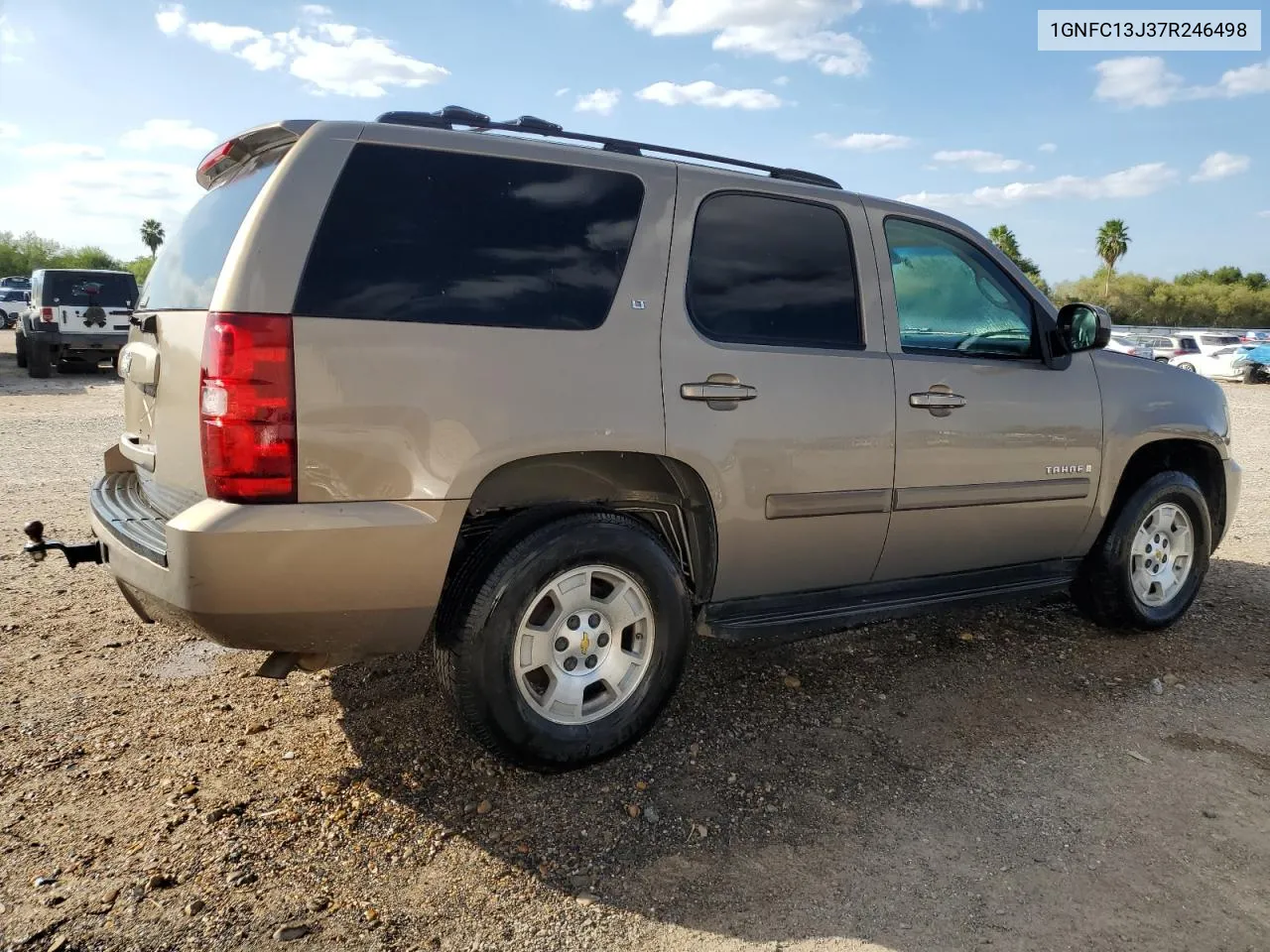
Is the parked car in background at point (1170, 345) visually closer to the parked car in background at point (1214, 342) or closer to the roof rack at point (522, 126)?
the parked car in background at point (1214, 342)

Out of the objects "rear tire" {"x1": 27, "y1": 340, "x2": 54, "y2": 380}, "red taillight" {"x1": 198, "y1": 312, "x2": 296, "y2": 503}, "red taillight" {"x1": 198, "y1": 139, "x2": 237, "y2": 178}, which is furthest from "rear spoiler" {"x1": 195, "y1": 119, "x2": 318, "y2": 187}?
"rear tire" {"x1": 27, "y1": 340, "x2": 54, "y2": 380}

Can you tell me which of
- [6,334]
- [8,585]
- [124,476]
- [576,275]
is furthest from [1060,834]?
[6,334]

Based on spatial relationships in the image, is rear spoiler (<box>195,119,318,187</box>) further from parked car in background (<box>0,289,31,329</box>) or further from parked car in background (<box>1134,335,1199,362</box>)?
parked car in background (<box>0,289,31,329</box>)

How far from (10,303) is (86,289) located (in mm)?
23232

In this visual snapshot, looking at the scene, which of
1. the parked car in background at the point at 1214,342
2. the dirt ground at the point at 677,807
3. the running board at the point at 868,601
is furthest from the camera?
the parked car in background at the point at 1214,342

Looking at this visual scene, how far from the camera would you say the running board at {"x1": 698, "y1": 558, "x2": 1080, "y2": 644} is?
11.6 ft

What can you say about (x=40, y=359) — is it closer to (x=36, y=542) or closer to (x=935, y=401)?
(x=36, y=542)

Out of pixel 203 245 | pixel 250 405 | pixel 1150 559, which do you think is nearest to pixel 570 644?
pixel 250 405

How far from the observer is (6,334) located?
32.4m

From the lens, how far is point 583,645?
3.19 meters

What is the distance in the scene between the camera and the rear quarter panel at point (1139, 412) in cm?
441

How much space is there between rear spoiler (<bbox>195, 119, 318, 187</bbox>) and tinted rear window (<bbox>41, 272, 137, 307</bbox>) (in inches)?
610

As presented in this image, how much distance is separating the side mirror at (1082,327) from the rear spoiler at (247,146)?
3195 millimetres

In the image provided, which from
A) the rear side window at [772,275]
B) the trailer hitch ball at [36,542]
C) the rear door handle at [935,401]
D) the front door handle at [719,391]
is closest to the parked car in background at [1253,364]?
the rear door handle at [935,401]
